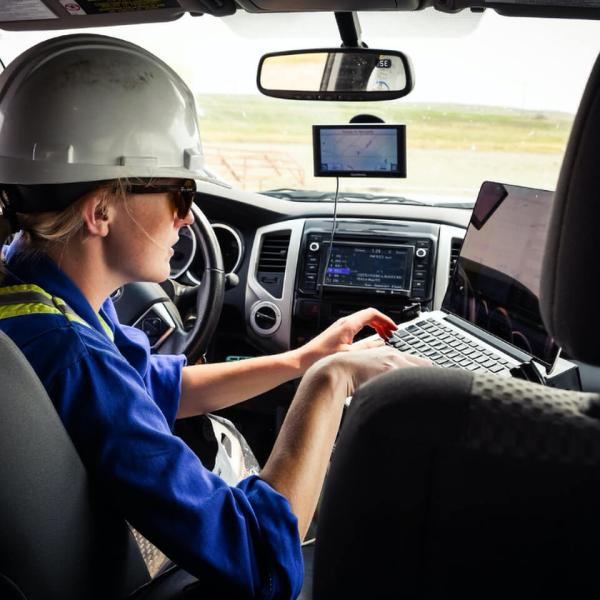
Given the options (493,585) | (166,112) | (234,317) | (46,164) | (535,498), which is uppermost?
(166,112)

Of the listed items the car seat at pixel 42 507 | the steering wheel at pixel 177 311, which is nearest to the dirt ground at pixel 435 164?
the steering wheel at pixel 177 311

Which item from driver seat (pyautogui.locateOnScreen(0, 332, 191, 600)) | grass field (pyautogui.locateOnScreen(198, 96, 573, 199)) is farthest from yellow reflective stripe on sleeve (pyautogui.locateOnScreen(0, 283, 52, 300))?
grass field (pyautogui.locateOnScreen(198, 96, 573, 199))

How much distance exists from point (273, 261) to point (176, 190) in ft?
6.18

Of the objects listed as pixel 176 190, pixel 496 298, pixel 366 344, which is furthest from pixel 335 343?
pixel 176 190

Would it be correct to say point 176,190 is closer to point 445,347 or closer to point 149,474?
point 149,474

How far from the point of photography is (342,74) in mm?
2707

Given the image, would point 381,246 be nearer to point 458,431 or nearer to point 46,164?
point 46,164

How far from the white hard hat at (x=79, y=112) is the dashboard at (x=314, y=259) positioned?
1.51 meters

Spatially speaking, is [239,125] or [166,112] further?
[239,125]

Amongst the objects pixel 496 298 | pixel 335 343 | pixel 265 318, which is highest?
pixel 496 298

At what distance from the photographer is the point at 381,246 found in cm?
335

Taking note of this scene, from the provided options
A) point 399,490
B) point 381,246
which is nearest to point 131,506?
point 399,490

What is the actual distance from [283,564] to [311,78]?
187 cm

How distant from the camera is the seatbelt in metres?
1.38
